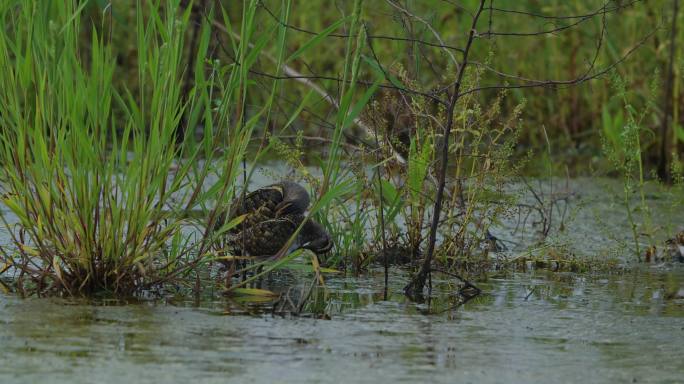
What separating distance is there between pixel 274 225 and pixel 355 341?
0.95m

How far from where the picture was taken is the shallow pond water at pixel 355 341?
2.55 m

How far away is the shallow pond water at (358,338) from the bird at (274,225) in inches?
4.5

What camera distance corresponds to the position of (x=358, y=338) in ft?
9.55

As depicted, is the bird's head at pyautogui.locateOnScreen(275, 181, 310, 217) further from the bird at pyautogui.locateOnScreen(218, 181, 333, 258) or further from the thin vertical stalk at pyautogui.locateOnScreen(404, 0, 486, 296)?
the thin vertical stalk at pyautogui.locateOnScreen(404, 0, 486, 296)

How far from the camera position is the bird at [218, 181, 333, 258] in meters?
3.72

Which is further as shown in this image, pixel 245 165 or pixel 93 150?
pixel 245 165

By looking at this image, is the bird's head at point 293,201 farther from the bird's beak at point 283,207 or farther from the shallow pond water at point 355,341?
the shallow pond water at point 355,341

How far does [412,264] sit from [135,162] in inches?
49.6

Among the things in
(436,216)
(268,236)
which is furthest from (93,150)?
(436,216)

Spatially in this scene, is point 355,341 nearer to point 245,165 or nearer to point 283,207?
point 283,207

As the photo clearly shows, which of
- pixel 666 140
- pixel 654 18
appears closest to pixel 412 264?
pixel 666 140

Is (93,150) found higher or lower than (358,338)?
higher

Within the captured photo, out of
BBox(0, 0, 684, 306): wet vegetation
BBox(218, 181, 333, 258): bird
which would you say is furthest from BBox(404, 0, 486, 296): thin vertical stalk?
BBox(218, 181, 333, 258): bird

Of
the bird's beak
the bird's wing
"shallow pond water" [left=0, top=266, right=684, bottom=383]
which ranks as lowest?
"shallow pond water" [left=0, top=266, right=684, bottom=383]
